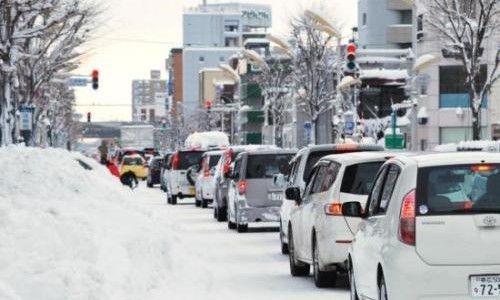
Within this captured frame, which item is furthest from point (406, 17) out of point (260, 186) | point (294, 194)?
point (294, 194)

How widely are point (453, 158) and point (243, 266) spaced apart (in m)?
9.83

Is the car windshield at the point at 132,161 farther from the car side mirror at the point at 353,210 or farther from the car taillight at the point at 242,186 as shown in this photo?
the car side mirror at the point at 353,210

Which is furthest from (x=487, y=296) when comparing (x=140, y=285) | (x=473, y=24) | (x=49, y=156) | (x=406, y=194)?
(x=473, y=24)

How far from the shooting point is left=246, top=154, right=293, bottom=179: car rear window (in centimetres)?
2828

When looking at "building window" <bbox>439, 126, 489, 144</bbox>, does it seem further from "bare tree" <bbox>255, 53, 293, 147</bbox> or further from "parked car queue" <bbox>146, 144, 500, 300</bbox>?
"parked car queue" <bbox>146, 144, 500, 300</bbox>

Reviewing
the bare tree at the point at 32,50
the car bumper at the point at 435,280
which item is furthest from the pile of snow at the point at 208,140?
the car bumper at the point at 435,280

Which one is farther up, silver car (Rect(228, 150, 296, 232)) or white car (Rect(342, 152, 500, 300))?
white car (Rect(342, 152, 500, 300))

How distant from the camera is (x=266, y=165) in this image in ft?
93.5

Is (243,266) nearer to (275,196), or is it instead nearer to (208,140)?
(275,196)

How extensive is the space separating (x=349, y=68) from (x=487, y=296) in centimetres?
3487

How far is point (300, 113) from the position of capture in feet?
433

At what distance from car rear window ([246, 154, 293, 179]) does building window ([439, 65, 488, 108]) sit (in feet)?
175

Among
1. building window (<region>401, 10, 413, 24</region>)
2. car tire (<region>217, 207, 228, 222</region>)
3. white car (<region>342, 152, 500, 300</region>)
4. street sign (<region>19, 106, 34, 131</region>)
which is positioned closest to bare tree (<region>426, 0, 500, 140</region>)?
street sign (<region>19, 106, 34, 131</region>)

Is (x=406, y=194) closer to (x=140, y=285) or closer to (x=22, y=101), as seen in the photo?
(x=140, y=285)
